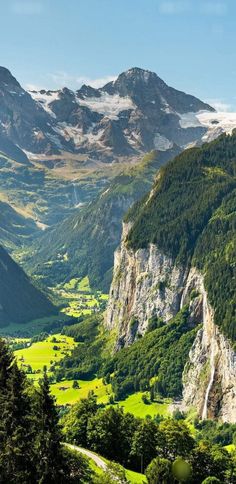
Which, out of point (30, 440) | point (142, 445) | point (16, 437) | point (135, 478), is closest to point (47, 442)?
point (30, 440)

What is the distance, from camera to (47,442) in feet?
267

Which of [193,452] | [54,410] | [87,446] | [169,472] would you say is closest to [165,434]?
[193,452]

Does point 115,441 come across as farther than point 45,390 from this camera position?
Yes

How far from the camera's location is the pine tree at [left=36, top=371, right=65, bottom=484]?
81625 mm

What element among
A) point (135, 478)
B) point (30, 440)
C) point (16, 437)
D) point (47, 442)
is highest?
point (16, 437)

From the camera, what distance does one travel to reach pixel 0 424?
85438mm

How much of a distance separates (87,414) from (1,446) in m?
57.8

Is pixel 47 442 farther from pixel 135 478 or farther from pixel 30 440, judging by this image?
pixel 135 478

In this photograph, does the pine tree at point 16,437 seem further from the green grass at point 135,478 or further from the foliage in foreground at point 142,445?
the foliage in foreground at point 142,445

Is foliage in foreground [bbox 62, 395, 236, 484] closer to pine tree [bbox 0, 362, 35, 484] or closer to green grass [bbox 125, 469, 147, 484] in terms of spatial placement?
green grass [bbox 125, 469, 147, 484]

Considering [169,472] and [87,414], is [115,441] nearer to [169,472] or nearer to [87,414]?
[87,414]

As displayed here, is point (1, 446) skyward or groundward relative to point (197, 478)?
skyward

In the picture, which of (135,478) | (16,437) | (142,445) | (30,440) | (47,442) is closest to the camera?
(47,442)

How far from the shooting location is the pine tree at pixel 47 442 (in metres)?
Answer: 81.6
